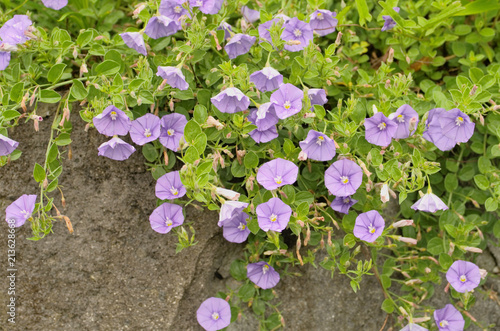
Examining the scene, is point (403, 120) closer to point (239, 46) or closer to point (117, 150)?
point (239, 46)

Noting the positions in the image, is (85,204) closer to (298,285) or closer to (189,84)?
(189,84)

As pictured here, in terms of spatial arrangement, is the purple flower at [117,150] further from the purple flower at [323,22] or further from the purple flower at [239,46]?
the purple flower at [323,22]

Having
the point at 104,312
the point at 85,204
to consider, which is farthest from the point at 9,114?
the point at 104,312

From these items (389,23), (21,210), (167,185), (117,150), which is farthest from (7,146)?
(389,23)

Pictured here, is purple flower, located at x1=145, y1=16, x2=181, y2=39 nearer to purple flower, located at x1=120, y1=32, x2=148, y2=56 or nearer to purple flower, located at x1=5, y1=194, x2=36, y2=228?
purple flower, located at x1=120, y1=32, x2=148, y2=56

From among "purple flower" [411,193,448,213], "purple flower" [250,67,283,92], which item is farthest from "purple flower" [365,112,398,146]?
"purple flower" [250,67,283,92]

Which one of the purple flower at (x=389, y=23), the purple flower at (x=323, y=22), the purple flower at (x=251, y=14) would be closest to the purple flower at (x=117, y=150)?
the purple flower at (x=251, y=14)
